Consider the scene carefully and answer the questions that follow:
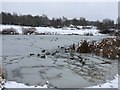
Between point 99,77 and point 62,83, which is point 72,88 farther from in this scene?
point 99,77

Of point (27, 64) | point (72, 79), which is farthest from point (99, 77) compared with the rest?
point (27, 64)

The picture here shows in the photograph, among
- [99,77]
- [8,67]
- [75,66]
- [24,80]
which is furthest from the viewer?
[75,66]

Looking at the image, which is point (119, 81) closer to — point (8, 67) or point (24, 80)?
point (24, 80)

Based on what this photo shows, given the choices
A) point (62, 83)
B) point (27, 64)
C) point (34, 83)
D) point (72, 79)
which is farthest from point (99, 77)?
point (27, 64)

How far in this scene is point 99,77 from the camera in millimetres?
11664

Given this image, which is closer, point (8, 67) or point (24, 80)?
point (24, 80)

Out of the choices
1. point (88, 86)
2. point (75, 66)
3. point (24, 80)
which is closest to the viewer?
point (88, 86)

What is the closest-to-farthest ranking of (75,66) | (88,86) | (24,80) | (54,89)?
(54,89), (88,86), (24,80), (75,66)

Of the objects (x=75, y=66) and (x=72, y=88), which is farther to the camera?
(x=75, y=66)

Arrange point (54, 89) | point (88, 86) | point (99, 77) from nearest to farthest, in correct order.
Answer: point (54, 89) < point (88, 86) < point (99, 77)

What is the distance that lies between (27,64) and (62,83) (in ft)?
16.3

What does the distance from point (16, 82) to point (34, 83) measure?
735 millimetres

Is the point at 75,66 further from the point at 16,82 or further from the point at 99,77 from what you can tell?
the point at 16,82

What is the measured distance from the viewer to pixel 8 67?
13.4m
